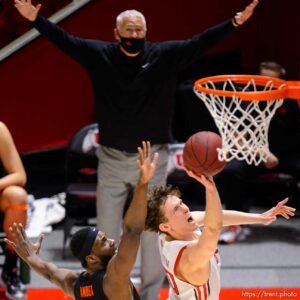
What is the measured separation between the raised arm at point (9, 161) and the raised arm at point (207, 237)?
7.25ft

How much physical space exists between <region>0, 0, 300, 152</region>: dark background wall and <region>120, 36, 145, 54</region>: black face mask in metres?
2.65

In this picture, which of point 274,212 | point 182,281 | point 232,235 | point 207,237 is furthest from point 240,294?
point 207,237

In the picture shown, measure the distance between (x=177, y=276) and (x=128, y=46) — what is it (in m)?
1.91

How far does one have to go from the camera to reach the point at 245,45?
334 inches

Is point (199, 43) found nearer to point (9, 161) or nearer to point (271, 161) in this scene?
point (9, 161)

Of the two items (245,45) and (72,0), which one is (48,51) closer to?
(72,0)

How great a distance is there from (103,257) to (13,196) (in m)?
1.84

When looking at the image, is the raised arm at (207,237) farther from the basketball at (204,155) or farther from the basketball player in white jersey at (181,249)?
the basketball at (204,155)

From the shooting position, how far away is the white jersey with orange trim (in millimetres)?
3842

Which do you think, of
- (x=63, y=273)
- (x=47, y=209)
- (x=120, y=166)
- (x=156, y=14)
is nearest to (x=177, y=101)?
(x=156, y=14)

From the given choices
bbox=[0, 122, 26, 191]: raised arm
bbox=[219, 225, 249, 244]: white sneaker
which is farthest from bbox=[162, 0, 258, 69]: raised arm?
bbox=[219, 225, 249, 244]: white sneaker

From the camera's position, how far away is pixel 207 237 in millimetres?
3582

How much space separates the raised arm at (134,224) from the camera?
3.51 m

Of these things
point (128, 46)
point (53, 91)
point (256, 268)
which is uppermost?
point (128, 46)
